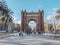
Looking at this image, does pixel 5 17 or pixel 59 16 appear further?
pixel 5 17

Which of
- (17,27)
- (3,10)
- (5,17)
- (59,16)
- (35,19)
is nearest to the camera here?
(3,10)

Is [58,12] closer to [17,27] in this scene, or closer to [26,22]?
[26,22]

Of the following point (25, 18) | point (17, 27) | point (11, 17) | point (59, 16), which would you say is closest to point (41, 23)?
point (25, 18)

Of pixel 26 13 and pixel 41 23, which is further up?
pixel 26 13

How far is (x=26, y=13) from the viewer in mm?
93938

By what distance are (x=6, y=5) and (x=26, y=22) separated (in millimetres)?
45617

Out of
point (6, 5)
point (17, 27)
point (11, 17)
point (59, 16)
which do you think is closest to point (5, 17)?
point (11, 17)

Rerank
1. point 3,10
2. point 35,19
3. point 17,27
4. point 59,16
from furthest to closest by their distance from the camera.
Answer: point 17,27 → point 35,19 → point 59,16 → point 3,10

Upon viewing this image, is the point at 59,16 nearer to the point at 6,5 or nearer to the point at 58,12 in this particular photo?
the point at 58,12

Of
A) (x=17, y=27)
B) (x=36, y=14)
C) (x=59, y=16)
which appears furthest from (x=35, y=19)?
(x=17, y=27)

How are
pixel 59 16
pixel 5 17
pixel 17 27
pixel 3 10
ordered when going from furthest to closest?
pixel 17 27 → pixel 5 17 → pixel 59 16 → pixel 3 10

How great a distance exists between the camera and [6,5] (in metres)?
47.3

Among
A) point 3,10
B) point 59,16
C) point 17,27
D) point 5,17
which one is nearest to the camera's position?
point 3,10

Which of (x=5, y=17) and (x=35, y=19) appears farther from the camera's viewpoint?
(x=35, y=19)
